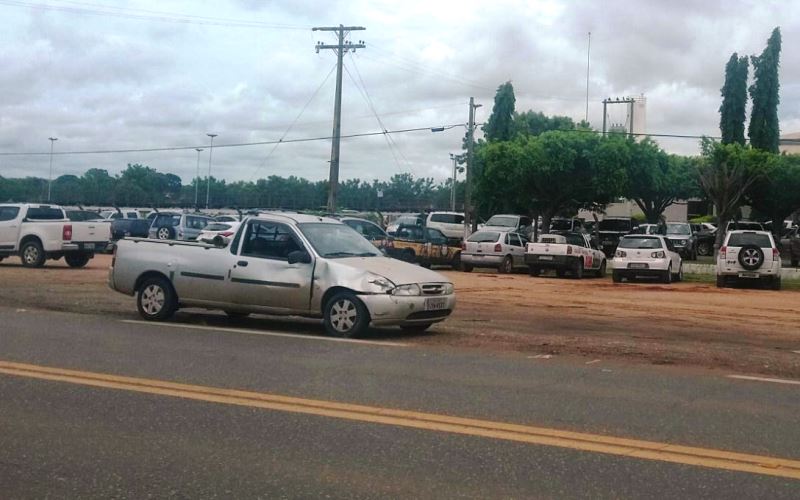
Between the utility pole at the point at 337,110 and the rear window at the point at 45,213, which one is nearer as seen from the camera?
the rear window at the point at 45,213

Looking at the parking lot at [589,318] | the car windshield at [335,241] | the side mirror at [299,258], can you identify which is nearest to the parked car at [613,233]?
the parking lot at [589,318]

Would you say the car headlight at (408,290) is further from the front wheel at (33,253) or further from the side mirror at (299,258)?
the front wheel at (33,253)

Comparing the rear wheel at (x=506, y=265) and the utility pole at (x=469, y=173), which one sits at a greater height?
the utility pole at (x=469, y=173)

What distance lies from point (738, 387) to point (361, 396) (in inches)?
153

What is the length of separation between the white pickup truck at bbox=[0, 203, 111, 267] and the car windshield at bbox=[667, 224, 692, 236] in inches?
1096

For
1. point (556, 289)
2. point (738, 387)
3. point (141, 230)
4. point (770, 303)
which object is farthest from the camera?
point (141, 230)

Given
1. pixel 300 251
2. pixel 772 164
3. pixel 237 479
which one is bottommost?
pixel 237 479

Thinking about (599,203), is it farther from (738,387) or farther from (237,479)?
(237,479)

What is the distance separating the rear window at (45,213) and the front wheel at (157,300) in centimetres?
1380

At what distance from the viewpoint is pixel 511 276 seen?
30.5m

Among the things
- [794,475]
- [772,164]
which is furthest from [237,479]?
[772,164]

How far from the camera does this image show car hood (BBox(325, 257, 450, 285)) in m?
12.7

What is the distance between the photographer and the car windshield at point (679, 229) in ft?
147

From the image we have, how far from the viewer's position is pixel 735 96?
5488cm
